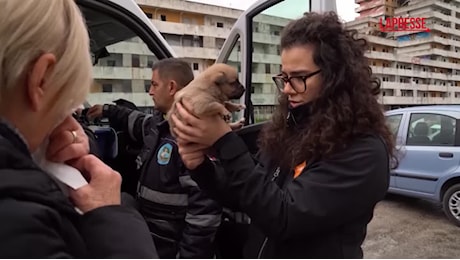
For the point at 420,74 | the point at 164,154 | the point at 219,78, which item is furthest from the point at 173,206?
the point at 420,74

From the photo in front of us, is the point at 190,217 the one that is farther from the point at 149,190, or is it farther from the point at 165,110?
the point at 165,110

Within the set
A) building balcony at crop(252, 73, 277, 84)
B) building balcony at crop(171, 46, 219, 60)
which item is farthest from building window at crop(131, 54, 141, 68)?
building balcony at crop(171, 46, 219, 60)

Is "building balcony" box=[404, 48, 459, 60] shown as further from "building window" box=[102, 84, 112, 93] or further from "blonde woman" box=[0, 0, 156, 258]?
"blonde woman" box=[0, 0, 156, 258]

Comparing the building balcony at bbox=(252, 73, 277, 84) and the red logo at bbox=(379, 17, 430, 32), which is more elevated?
the red logo at bbox=(379, 17, 430, 32)

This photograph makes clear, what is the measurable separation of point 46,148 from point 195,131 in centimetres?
56

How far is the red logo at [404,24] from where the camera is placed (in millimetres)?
15844

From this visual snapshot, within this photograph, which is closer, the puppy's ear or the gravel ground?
the puppy's ear

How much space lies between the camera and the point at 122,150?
3.15m

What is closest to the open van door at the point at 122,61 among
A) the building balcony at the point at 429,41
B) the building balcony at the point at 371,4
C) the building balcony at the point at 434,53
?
the building balcony at the point at 371,4

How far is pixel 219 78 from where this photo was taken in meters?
1.79

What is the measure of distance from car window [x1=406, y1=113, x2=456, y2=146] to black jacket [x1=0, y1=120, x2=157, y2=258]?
6322 millimetres

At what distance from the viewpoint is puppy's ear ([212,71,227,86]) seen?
5.75 ft

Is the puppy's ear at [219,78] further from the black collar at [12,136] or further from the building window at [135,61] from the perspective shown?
the building window at [135,61]

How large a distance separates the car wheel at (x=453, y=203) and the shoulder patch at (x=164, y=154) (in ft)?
17.7
